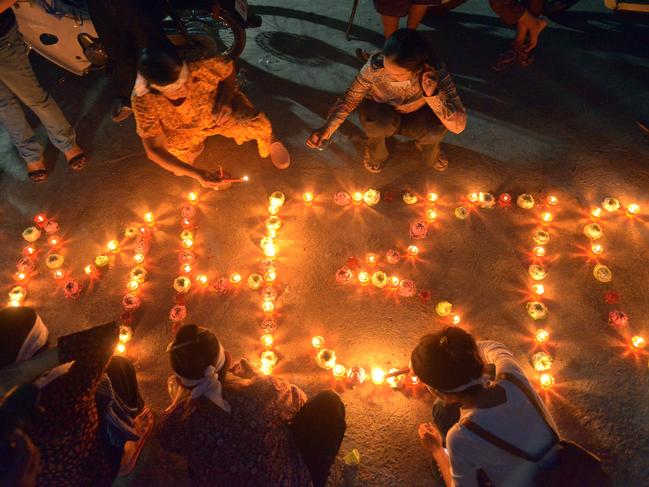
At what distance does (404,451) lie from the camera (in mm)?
2914

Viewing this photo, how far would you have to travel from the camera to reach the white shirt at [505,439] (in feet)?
6.61

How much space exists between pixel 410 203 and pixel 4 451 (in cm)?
319

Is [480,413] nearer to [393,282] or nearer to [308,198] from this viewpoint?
[393,282]

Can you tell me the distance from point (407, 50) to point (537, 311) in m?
2.11

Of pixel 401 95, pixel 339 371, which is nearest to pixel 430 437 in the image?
pixel 339 371

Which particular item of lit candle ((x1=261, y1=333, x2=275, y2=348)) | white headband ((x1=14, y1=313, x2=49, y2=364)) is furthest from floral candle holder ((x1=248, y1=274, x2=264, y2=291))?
white headband ((x1=14, y1=313, x2=49, y2=364))

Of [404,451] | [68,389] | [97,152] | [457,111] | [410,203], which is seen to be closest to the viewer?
[68,389]

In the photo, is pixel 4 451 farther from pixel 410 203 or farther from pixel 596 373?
pixel 596 373

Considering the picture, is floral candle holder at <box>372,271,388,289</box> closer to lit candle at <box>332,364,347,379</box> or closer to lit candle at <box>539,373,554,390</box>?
lit candle at <box>332,364,347,379</box>

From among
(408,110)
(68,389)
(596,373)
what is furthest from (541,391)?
(68,389)

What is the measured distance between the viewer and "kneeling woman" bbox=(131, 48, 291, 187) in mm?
2840

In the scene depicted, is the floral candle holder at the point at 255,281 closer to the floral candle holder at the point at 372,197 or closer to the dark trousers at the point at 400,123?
the floral candle holder at the point at 372,197

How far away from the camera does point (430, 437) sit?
2.79 m

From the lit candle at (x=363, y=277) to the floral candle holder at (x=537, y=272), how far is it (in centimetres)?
130
